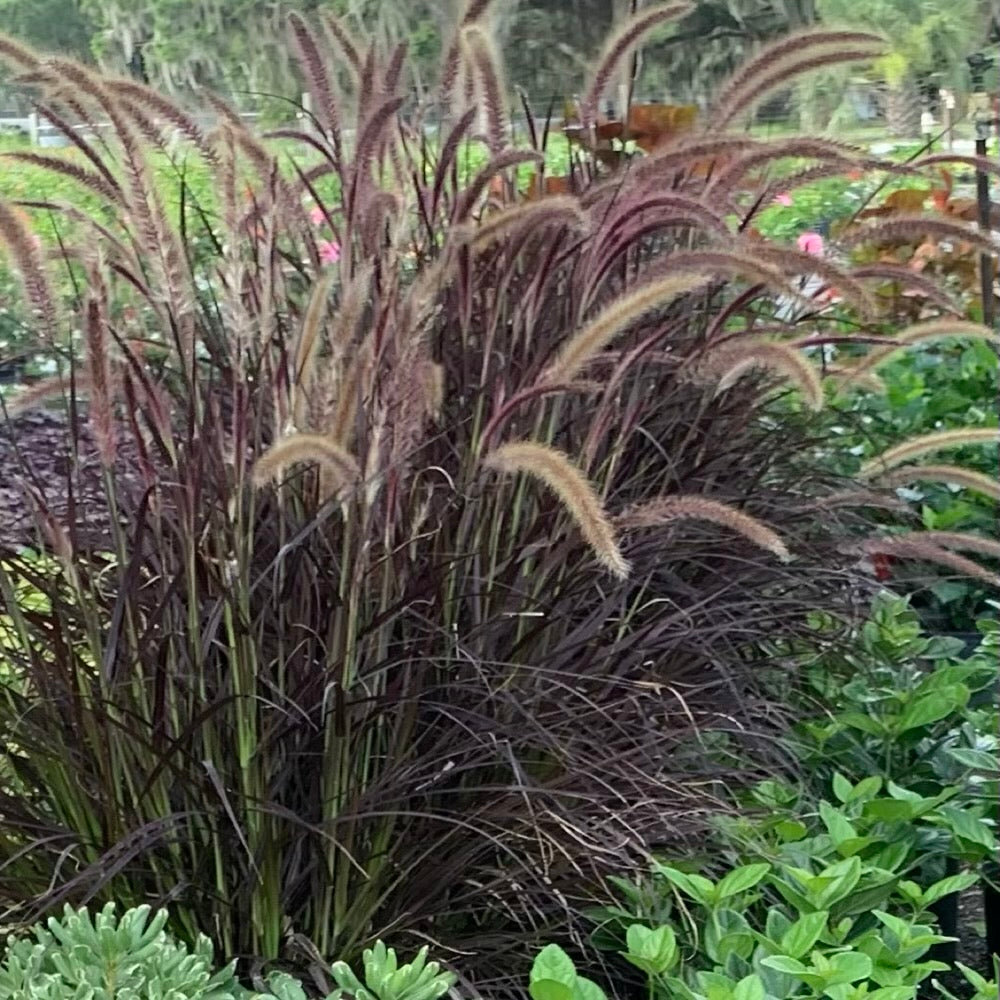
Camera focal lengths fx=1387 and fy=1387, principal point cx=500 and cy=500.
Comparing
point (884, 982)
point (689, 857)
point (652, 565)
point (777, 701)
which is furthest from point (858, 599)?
point (884, 982)

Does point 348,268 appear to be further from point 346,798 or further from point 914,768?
point 914,768

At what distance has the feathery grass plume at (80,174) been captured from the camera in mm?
1287

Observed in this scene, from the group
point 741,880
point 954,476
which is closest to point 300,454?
point 741,880

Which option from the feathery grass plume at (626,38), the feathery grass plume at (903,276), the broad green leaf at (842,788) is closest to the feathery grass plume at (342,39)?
the feathery grass plume at (626,38)

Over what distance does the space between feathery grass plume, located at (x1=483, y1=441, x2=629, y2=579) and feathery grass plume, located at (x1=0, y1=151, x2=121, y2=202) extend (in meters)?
0.45

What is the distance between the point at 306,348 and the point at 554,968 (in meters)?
0.56

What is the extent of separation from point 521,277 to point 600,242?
0.61 ft

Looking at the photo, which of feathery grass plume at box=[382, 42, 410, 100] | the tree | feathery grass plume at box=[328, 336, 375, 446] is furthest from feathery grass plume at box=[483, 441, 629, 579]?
the tree

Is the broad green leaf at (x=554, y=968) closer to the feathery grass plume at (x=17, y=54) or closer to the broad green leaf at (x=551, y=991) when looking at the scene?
the broad green leaf at (x=551, y=991)

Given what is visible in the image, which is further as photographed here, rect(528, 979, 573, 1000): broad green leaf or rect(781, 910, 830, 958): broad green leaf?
rect(781, 910, 830, 958): broad green leaf

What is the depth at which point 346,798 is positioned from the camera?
4.12 ft

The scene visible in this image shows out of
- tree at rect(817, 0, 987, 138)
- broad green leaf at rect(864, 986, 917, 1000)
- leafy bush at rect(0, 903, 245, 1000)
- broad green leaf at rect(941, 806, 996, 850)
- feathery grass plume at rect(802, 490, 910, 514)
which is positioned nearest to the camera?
leafy bush at rect(0, 903, 245, 1000)

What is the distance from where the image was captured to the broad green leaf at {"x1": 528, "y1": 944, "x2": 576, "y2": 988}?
43.1 inches

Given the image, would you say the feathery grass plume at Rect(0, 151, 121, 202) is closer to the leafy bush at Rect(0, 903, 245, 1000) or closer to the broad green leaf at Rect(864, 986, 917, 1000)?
the leafy bush at Rect(0, 903, 245, 1000)
